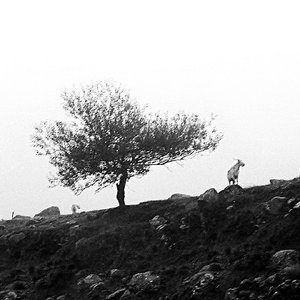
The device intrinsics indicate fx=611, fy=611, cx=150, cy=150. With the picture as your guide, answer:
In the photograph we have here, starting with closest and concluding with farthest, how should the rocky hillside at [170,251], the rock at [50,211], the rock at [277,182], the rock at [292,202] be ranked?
the rocky hillside at [170,251] < the rock at [292,202] < the rock at [277,182] < the rock at [50,211]

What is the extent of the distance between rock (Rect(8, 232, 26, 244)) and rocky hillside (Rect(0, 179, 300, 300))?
81mm

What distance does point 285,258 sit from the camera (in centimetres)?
2628

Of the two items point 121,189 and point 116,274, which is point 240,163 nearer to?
point 121,189

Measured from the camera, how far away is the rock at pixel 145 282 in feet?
97.7

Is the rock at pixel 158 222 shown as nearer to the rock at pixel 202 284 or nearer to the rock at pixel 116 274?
the rock at pixel 116 274

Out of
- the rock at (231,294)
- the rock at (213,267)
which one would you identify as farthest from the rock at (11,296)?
the rock at (231,294)

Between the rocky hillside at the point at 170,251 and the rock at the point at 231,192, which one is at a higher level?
the rock at the point at 231,192

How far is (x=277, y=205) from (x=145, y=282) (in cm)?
829

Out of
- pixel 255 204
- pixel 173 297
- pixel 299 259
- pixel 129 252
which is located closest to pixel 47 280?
pixel 129 252

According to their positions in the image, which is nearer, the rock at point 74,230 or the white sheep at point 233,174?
the rock at point 74,230

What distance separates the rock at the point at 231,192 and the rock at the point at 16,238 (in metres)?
15.5

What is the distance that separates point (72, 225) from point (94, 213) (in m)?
3.16

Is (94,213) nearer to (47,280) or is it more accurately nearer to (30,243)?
(30,243)

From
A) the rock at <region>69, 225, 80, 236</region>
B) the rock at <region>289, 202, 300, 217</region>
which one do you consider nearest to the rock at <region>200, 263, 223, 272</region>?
the rock at <region>289, 202, 300, 217</region>
